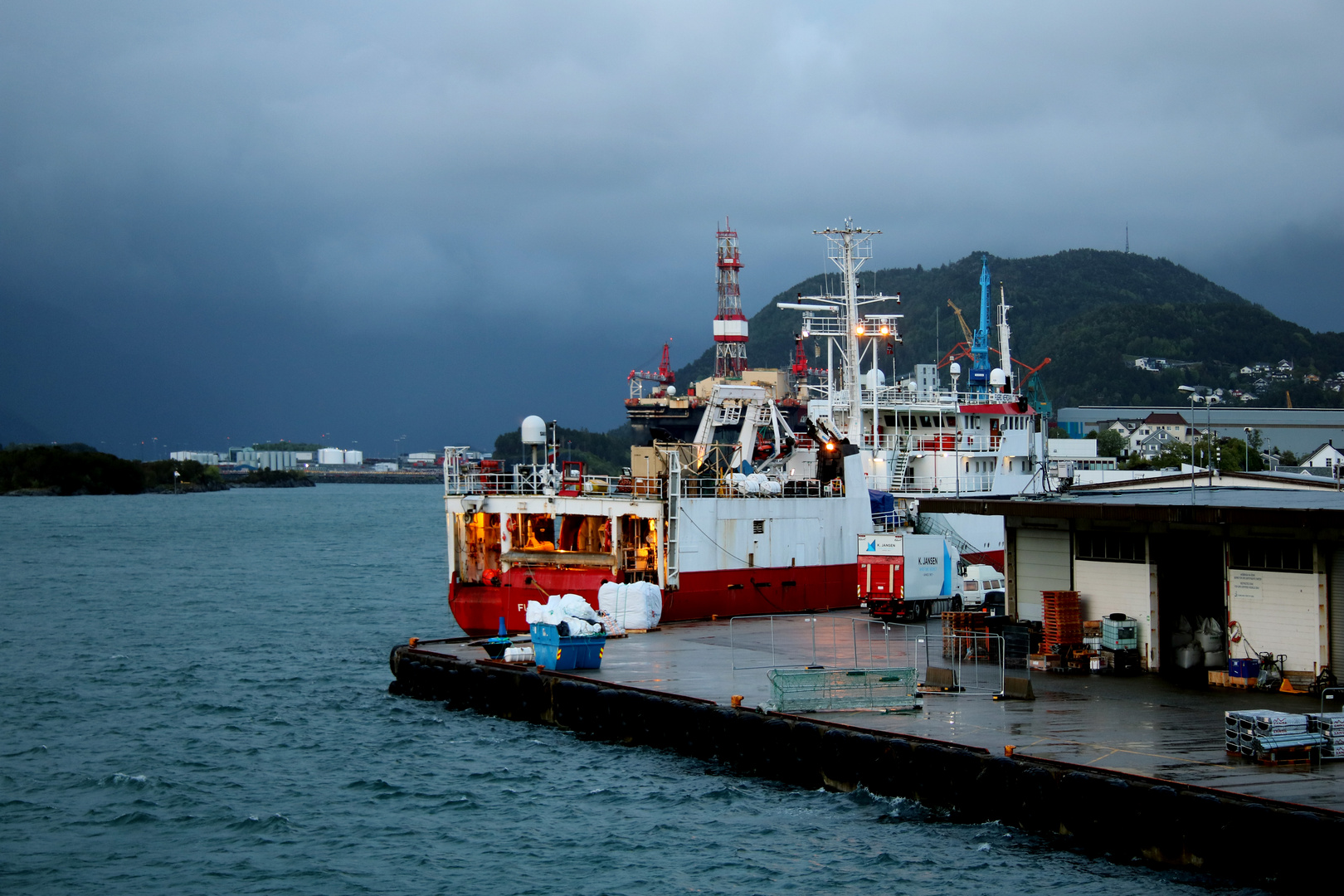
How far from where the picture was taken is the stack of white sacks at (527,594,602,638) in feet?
81.5

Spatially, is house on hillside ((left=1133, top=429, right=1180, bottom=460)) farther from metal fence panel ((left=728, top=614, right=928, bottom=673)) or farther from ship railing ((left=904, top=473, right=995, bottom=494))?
metal fence panel ((left=728, top=614, right=928, bottom=673))

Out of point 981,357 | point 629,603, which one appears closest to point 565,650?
point 629,603

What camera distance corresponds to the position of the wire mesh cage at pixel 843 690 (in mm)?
19953

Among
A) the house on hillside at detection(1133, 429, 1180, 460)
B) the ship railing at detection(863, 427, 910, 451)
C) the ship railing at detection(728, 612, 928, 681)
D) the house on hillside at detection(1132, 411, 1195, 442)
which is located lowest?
the ship railing at detection(728, 612, 928, 681)

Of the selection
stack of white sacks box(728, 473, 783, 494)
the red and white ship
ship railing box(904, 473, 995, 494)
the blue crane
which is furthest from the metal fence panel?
the blue crane

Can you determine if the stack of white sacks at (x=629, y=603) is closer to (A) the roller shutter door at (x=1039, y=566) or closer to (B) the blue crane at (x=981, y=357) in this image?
(A) the roller shutter door at (x=1039, y=566)

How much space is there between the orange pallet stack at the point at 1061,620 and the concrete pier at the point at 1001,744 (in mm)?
968

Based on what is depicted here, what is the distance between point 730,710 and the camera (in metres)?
20.3

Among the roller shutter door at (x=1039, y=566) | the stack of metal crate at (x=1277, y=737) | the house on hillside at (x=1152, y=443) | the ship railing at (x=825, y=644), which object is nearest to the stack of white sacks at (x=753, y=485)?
the ship railing at (x=825, y=644)

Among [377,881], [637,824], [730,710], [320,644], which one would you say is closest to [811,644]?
[730,710]

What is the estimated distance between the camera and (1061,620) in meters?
23.1

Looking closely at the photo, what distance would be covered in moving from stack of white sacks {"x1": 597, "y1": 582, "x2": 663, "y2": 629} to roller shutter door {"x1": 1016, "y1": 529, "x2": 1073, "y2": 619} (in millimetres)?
8442

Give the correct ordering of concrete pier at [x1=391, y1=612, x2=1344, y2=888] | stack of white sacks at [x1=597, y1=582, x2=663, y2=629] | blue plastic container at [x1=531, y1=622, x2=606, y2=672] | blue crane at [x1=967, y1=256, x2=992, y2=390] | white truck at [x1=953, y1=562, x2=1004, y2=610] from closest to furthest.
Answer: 1. concrete pier at [x1=391, y1=612, x2=1344, y2=888]
2. blue plastic container at [x1=531, y1=622, x2=606, y2=672]
3. stack of white sacks at [x1=597, y1=582, x2=663, y2=629]
4. white truck at [x1=953, y1=562, x2=1004, y2=610]
5. blue crane at [x1=967, y1=256, x2=992, y2=390]

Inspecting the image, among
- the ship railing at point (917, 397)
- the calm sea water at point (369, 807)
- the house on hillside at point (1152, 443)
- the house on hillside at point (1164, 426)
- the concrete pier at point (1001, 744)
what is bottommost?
the calm sea water at point (369, 807)
